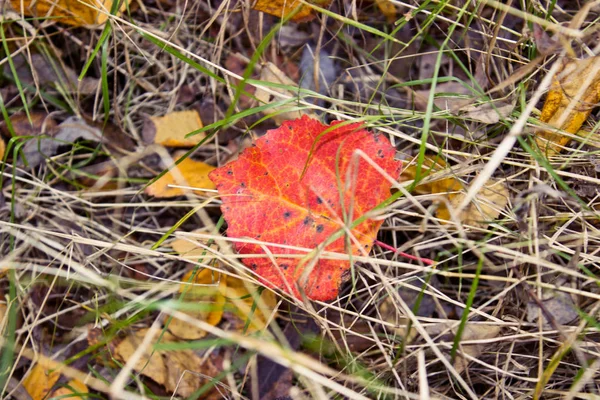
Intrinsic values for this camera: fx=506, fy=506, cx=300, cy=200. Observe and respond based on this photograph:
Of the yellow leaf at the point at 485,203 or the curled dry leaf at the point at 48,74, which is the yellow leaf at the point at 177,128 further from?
the yellow leaf at the point at 485,203

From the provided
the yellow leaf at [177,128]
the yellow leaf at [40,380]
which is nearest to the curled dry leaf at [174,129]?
the yellow leaf at [177,128]

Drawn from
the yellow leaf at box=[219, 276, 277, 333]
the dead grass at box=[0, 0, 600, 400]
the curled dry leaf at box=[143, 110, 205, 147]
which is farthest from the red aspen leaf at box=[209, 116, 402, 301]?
the curled dry leaf at box=[143, 110, 205, 147]

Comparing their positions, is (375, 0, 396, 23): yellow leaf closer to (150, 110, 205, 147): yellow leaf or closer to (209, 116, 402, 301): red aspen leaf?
(209, 116, 402, 301): red aspen leaf

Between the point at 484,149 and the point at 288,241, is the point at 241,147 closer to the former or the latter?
the point at 288,241

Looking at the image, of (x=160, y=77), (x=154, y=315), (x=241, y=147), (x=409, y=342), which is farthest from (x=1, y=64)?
(x=409, y=342)

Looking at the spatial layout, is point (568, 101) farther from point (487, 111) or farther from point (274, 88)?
point (274, 88)

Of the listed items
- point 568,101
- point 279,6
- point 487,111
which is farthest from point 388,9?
point 568,101
